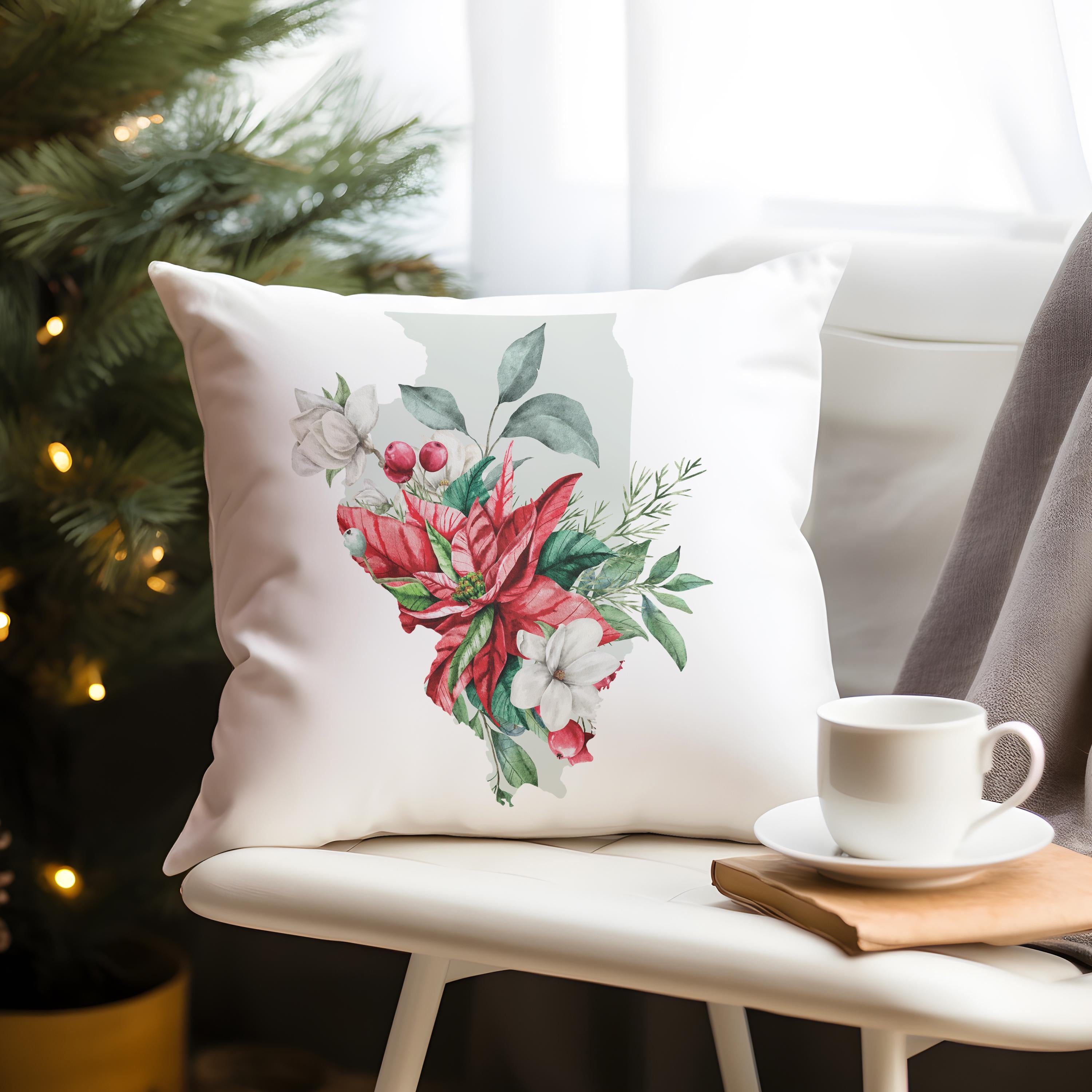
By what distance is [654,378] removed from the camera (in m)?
0.65

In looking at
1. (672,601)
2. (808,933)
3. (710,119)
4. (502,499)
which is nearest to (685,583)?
(672,601)

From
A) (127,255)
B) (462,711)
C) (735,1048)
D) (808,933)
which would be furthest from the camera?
(127,255)

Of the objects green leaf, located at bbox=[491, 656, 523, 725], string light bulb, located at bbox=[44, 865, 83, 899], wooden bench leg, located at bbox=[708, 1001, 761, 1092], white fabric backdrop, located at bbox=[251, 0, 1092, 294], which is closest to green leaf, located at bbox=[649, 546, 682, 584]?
green leaf, located at bbox=[491, 656, 523, 725]

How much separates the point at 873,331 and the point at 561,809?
0.57 m

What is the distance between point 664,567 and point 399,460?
0.55 ft

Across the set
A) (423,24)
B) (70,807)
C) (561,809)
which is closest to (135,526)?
(70,807)

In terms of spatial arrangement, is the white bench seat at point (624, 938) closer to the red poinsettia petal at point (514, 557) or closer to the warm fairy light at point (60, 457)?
the red poinsettia petal at point (514, 557)

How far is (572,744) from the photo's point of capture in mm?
601

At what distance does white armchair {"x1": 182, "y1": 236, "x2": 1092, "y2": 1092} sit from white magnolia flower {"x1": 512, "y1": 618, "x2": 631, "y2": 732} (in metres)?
0.08

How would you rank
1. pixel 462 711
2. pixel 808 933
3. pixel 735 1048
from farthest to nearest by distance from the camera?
pixel 735 1048
pixel 462 711
pixel 808 933

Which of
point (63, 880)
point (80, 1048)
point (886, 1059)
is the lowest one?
point (80, 1048)

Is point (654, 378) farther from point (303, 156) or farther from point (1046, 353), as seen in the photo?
point (303, 156)

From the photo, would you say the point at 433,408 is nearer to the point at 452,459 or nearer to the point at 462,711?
the point at 452,459

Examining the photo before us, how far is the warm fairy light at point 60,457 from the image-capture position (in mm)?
911
